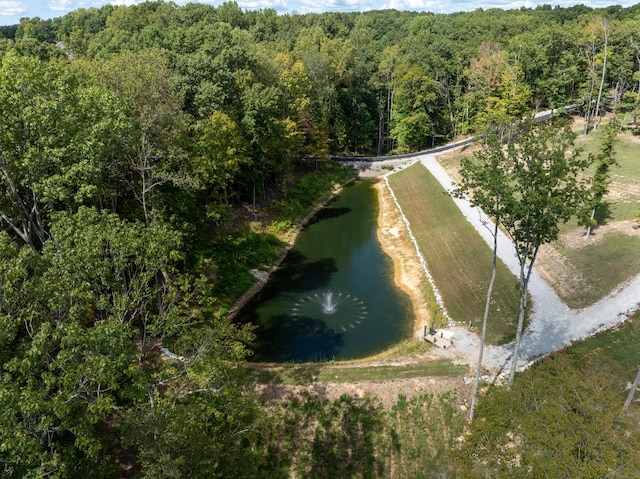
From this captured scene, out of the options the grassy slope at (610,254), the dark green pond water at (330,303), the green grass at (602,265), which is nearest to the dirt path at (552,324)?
the green grass at (602,265)

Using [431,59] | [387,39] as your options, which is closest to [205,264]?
[431,59]

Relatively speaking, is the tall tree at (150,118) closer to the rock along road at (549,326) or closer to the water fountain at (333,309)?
the water fountain at (333,309)

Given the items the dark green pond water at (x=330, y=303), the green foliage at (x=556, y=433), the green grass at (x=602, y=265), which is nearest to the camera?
the green foliage at (x=556, y=433)

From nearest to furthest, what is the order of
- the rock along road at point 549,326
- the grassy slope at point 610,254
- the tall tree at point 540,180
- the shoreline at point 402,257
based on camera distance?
the tall tree at point 540,180, the rock along road at point 549,326, the grassy slope at point 610,254, the shoreline at point 402,257

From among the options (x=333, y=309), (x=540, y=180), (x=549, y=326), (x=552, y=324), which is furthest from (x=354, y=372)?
(x=540, y=180)

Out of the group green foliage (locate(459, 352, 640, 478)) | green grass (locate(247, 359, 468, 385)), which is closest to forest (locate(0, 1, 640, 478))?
green foliage (locate(459, 352, 640, 478))

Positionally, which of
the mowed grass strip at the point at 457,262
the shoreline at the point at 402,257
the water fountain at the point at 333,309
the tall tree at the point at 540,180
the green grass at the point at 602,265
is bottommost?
the water fountain at the point at 333,309

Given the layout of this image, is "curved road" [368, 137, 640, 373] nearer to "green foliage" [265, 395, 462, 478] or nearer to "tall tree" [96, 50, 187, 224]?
"green foliage" [265, 395, 462, 478]
